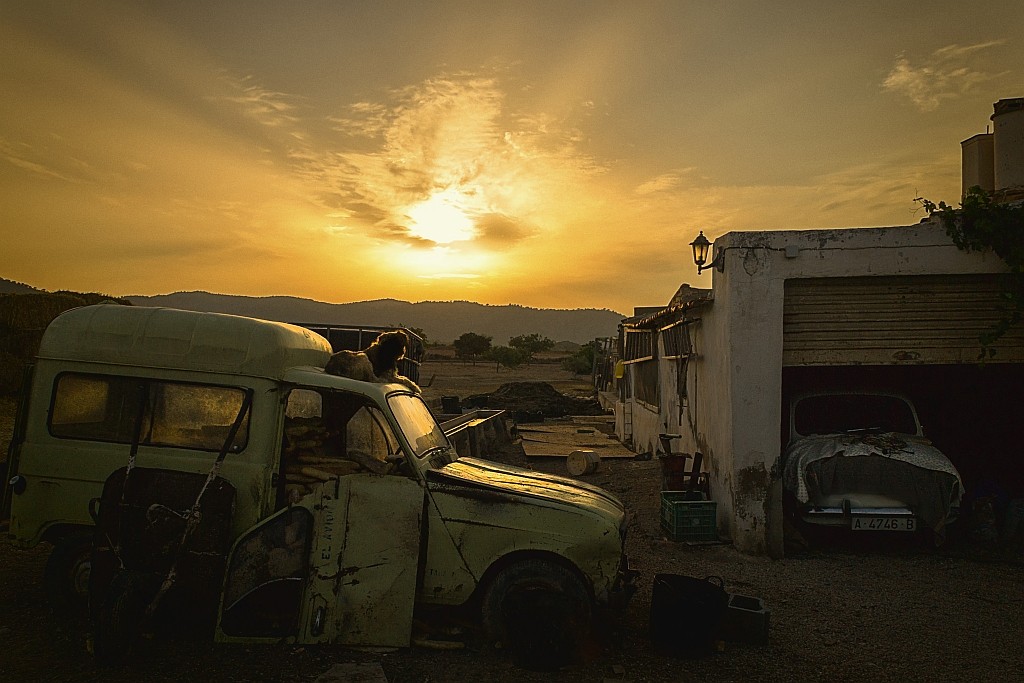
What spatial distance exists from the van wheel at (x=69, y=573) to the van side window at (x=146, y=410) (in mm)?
774

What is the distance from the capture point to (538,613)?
15.4ft

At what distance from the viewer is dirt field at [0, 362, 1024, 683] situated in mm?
4582

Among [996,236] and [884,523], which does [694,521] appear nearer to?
[884,523]

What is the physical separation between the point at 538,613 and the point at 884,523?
4974 millimetres

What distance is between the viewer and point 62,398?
16.6 feet

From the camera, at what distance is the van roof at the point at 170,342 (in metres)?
5.00

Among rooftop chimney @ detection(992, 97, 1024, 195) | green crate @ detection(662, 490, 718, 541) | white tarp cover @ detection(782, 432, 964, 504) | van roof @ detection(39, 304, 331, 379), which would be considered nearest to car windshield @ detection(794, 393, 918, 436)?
white tarp cover @ detection(782, 432, 964, 504)

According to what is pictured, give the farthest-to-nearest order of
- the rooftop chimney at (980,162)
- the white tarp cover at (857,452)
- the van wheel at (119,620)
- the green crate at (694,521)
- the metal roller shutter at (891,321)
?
the rooftop chimney at (980,162), the green crate at (694,521), the metal roller shutter at (891,321), the white tarp cover at (857,452), the van wheel at (119,620)

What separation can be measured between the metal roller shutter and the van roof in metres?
5.86

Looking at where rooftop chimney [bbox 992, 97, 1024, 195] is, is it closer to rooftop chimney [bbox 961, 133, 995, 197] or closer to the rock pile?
rooftop chimney [bbox 961, 133, 995, 197]

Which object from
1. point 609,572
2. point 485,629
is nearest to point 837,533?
point 609,572

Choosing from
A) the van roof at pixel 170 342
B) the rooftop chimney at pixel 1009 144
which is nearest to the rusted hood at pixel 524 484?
the van roof at pixel 170 342

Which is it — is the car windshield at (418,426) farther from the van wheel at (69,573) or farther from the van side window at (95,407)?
the van wheel at (69,573)

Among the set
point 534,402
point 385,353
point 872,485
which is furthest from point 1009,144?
point 534,402
